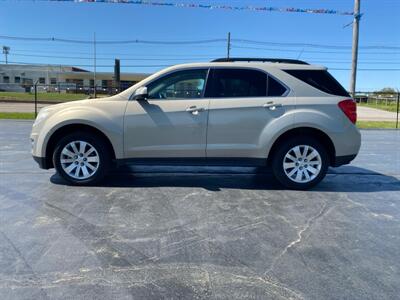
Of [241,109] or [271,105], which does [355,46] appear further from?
[241,109]

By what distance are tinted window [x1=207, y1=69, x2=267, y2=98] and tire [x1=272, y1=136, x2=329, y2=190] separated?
2.96 ft

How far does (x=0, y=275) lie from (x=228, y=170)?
4.59m

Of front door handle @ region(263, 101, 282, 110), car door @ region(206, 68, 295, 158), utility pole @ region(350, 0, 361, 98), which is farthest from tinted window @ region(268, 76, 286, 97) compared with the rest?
utility pole @ region(350, 0, 361, 98)

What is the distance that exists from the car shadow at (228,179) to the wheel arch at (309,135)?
20.5 inches

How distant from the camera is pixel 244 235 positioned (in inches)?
154

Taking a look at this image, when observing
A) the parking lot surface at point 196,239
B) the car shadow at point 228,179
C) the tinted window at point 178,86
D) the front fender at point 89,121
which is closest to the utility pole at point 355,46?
the car shadow at point 228,179

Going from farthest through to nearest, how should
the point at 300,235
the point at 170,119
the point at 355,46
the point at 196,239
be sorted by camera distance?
1. the point at 355,46
2. the point at 170,119
3. the point at 300,235
4. the point at 196,239

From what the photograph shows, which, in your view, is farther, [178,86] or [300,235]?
[178,86]

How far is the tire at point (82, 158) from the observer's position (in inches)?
222

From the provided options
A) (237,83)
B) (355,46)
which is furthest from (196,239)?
(355,46)

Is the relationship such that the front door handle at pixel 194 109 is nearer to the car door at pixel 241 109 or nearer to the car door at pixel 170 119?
the car door at pixel 170 119

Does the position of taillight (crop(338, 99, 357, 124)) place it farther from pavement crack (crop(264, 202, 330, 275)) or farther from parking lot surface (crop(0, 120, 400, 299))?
pavement crack (crop(264, 202, 330, 275))

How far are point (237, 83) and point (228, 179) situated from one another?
1.60m

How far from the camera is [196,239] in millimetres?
3766
